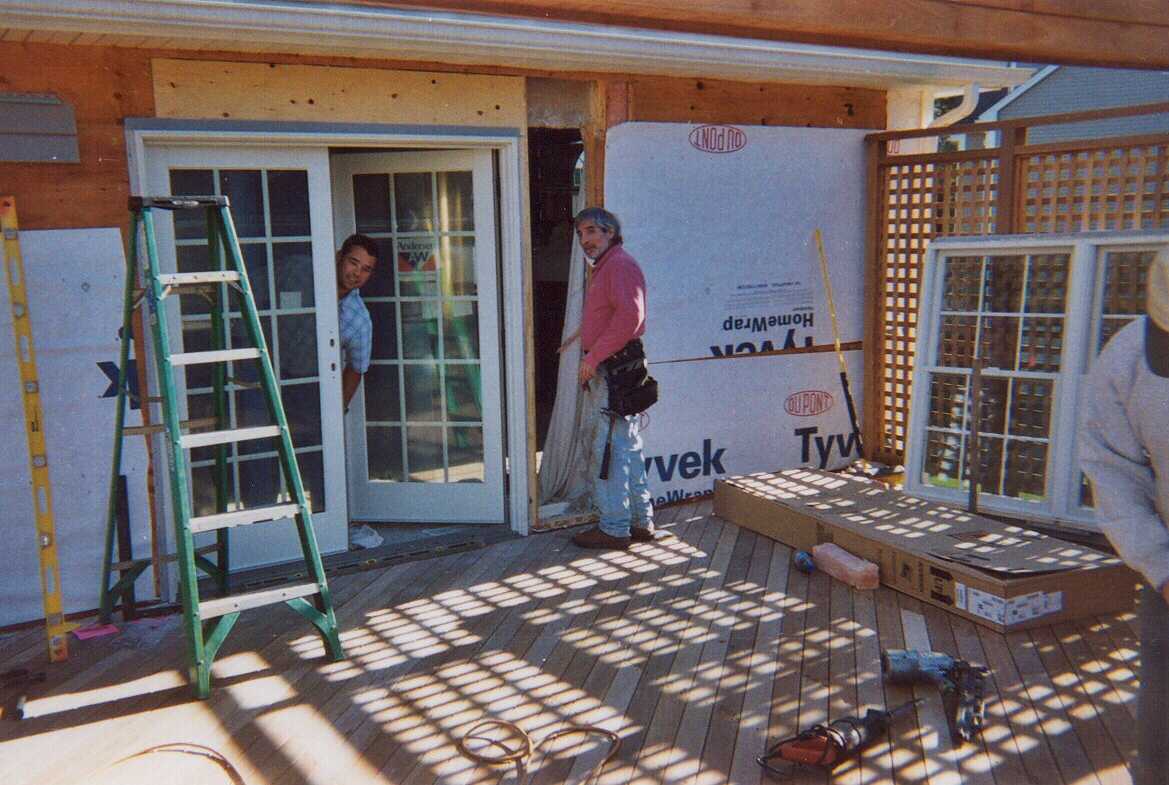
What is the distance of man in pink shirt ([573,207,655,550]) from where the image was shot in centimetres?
487

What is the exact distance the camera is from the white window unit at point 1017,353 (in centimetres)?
485

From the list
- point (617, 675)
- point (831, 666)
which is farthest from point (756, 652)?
point (617, 675)

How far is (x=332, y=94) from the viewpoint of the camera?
181 inches

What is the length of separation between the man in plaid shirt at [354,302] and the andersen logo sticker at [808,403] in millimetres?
2510

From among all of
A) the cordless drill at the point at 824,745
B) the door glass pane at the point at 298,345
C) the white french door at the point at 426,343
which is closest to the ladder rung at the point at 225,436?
the door glass pane at the point at 298,345

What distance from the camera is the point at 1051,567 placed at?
13.3 feet

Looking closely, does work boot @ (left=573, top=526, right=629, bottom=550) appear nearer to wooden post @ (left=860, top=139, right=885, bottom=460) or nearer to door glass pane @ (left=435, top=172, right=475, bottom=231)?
door glass pane @ (left=435, top=172, right=475, bottom=231)

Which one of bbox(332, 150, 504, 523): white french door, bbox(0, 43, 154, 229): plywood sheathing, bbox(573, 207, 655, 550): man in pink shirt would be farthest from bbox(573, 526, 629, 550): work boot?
bbox(0, 43, 154, 229): plywood sheathing

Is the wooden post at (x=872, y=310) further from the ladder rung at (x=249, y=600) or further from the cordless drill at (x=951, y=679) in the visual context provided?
the ladder rung at (x=249, y=600)

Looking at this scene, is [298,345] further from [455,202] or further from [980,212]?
[980,212]

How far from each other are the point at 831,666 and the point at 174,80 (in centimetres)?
338

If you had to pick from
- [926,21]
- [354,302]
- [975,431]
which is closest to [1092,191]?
[975,431]

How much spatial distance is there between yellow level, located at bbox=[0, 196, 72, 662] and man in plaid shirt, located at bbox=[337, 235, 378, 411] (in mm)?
1501

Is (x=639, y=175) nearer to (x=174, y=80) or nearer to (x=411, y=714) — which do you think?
(x=174, y=80)
